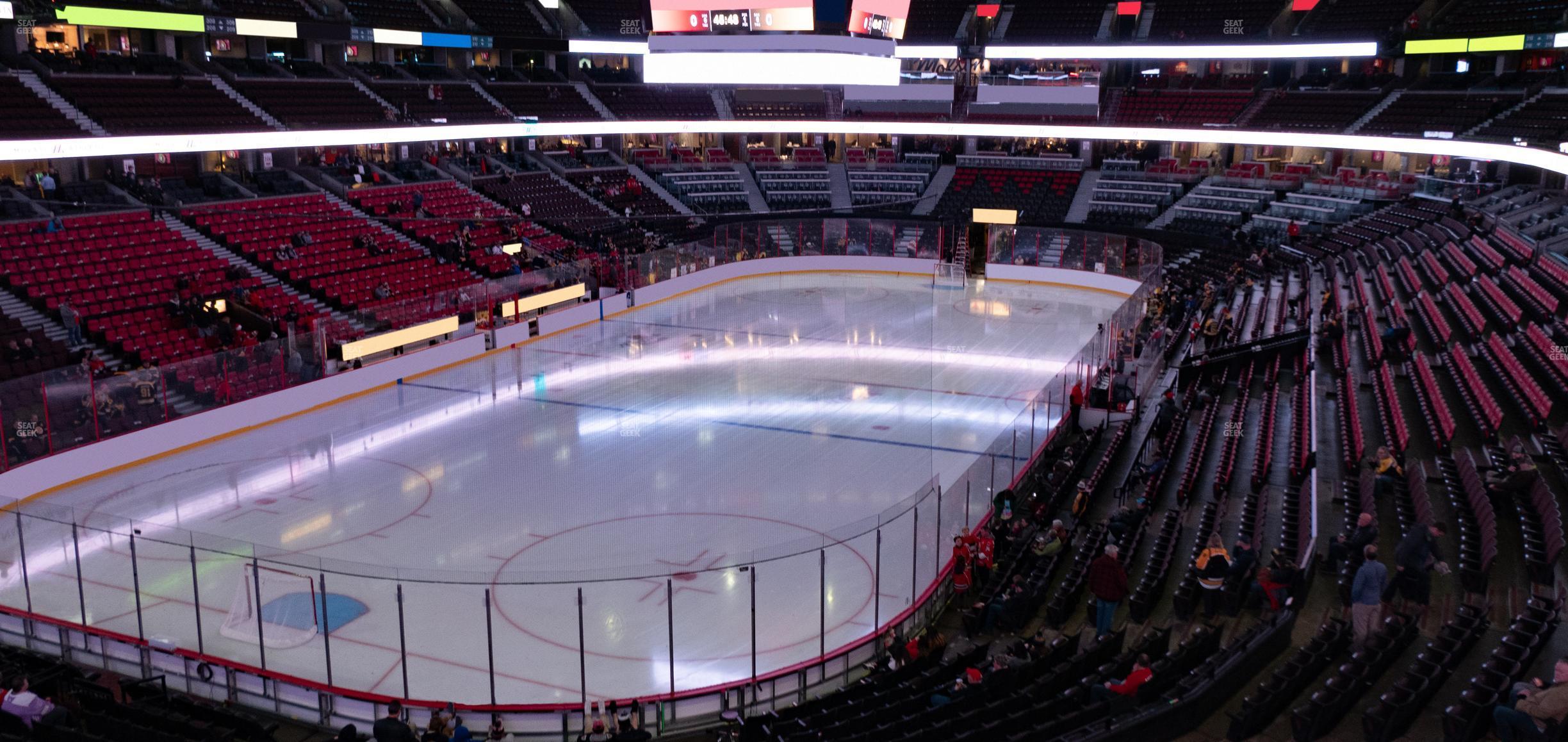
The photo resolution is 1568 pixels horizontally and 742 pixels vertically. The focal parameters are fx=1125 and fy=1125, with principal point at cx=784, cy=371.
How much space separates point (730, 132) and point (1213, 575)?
119 feet

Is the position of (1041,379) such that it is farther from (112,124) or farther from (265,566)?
(112,124)

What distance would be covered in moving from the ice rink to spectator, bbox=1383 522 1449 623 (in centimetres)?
407

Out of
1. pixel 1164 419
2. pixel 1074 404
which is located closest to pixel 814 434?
pixel 1074 404

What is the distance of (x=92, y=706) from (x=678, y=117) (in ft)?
117

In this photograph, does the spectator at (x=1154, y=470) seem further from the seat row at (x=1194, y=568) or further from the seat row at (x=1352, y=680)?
the seat row at (x=1352, y=680)

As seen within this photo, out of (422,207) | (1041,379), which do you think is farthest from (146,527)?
(422,207)

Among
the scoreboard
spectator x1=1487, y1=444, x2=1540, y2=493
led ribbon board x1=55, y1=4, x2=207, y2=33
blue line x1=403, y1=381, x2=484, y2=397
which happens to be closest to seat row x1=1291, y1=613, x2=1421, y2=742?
spectator x1=1487, y1=444, x2=1540, y2=493

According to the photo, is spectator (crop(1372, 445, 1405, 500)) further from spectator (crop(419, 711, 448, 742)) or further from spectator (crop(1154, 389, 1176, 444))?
spectator (crop(419, 711, 448, 742))

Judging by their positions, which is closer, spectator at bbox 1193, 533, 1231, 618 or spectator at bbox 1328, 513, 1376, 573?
spectator at bbox 1328, 513, 1376, 573

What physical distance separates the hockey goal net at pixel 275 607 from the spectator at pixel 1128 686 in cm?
629

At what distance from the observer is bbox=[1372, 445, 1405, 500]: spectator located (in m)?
11.6

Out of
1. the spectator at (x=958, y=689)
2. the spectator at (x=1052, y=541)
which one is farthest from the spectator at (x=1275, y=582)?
the spectator at (x=958, y=689)

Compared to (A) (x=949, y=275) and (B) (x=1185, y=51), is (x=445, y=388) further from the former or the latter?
(B) (x=1185, y=51)

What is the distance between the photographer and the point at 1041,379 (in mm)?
21375
